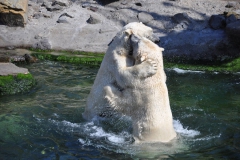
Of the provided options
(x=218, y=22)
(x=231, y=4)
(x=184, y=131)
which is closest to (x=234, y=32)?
(x=218, y=22)

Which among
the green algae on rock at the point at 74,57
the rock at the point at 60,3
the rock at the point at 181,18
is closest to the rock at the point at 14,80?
the green algae on rock at the point at 74,57

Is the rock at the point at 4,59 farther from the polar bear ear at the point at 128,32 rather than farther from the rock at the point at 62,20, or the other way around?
the polar bear ear at the point at 128,32

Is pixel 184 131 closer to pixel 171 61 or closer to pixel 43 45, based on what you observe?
pixel 171 61

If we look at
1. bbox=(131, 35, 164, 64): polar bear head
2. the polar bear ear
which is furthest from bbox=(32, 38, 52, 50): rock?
bbox=(131, 35, 164, 64): polar bear head

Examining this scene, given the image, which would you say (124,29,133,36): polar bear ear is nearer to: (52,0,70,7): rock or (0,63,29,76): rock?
(0,63,29,76): rock

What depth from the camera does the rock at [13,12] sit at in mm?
15805

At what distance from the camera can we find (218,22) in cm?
1460

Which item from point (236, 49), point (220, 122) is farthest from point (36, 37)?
point (220, 122)

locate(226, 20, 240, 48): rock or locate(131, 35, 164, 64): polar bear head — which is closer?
locate(131, 35, 164, 64): polar bear head

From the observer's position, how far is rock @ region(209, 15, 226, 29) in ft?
47.6

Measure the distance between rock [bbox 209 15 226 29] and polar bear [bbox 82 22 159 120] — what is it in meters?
8.74

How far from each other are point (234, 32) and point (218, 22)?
129 cm

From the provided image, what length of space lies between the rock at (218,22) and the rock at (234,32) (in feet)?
2.52

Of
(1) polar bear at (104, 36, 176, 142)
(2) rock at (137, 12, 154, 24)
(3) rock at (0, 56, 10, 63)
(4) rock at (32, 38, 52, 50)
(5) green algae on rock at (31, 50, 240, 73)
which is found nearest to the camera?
(1) polar bear at (104, 36, 176, 142)
